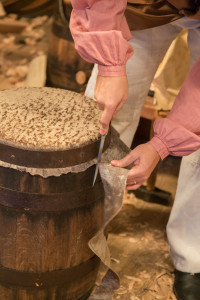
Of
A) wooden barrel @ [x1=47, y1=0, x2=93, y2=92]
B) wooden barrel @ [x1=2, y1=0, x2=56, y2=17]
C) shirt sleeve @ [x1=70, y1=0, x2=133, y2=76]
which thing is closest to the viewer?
shirt sleeve @ [x1=70, y1=0, x2=133, y2=76]

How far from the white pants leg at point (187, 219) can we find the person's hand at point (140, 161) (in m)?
0.40

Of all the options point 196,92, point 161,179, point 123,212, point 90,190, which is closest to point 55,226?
point 90,190

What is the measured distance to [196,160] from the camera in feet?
6.30

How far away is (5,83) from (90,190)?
6.71 feet

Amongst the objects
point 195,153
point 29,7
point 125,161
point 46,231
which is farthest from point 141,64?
point 29,7

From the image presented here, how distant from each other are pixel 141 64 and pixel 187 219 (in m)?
0.63

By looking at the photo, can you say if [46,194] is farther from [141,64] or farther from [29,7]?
[29,7]

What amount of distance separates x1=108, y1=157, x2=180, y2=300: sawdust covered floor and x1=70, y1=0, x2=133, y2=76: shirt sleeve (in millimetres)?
993

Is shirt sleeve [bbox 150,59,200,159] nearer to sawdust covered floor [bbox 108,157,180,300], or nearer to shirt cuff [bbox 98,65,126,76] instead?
shirt cuff [bbox 98,65,126,76]

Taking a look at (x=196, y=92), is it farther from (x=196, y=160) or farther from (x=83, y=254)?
(x=83, y=254)

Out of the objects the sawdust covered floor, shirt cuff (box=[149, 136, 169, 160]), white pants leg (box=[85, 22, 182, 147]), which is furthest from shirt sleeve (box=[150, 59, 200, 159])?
the sawdust covered floor

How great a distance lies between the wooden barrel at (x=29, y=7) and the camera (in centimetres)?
437

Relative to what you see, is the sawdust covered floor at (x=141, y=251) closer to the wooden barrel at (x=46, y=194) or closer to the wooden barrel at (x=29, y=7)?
the wooden barrel at (x=46, y=194)

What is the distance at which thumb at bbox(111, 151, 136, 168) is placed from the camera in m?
1.54
